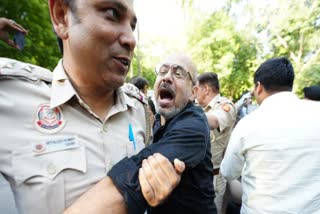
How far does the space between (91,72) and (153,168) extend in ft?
1.83

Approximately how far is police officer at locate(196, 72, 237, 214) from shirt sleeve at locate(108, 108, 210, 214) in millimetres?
1945

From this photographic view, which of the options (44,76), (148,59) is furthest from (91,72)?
(148,59)

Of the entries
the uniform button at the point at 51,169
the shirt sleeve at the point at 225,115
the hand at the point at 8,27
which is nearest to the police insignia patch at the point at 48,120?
the uniform button at the point at 51,169

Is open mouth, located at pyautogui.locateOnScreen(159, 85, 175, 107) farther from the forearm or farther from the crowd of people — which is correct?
the forearm

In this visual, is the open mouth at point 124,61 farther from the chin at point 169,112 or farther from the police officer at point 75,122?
the chin at point 169,112

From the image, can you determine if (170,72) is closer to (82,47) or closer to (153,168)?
→ (82,47)

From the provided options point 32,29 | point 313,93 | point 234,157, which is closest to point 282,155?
point 234,157

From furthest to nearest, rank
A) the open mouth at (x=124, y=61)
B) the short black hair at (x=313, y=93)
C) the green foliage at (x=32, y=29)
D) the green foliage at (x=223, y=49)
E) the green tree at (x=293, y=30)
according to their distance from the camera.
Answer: the green foliage at (x=223, y=49)
the green tree at (x=293, y=30)
the green foliage at (x=32, y=29)
the short black hair at (x=313, y=93)
the open mouth at (x=124, y=61)

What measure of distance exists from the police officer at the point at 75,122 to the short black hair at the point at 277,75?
5.43 feet

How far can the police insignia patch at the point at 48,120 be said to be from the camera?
1229mm

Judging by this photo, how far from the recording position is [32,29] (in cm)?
713

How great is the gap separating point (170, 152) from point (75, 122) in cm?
47

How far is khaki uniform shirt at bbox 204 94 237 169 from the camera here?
3740 millimetres

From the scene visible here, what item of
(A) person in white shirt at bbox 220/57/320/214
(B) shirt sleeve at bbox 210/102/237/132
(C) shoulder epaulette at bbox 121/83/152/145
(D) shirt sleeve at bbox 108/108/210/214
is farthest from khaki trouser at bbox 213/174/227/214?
(C) shoulder epaulette at bbox 121/83/152/145
